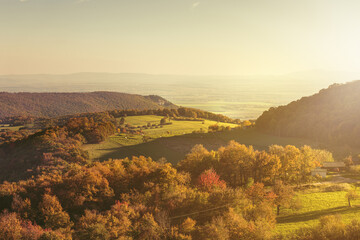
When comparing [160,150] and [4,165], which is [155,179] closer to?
[160,150]

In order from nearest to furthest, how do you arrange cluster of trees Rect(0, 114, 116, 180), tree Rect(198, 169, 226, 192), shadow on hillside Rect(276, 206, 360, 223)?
shadow on hillside Rect(276, 206, 360, 223)
tree Rect(198, 169, 226, 192)
cluster of trees Rect(0, 114, 116, 180)

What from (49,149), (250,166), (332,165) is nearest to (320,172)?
(332,165)

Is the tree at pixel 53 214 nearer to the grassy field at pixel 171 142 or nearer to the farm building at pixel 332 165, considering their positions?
the grassy field at pixel 171 142

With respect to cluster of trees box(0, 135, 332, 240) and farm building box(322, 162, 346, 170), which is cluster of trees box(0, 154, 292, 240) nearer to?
cluster of trees box(0, 135, 332, 240)

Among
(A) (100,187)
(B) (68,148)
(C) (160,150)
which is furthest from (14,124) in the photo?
(A) (100,187)

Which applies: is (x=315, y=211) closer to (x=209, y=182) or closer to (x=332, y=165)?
(x=209, y=182)

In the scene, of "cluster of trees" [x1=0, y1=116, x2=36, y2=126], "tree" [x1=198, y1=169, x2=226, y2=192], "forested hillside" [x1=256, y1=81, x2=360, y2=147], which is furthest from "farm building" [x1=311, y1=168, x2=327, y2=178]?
"cluster of trees" [x1=0, y1=116, x2=36, y2=126]
